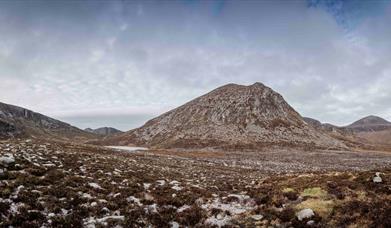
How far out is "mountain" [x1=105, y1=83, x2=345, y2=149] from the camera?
488 ft

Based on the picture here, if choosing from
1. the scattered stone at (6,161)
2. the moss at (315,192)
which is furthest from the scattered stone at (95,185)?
the moss at (315,192)

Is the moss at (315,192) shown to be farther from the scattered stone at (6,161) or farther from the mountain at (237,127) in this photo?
the mountain at (237,127)

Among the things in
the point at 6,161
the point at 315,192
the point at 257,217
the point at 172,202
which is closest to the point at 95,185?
the point at 172,202

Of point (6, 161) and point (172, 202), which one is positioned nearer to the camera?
point (172, 202)

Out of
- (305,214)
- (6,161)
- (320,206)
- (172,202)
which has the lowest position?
(172,202)

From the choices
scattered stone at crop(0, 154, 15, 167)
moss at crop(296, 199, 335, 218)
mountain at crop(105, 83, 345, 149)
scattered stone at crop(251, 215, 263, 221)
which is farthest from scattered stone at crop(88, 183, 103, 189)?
mountain at crop(105, 83, 345, 149)

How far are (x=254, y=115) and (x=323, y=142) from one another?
1548 inches

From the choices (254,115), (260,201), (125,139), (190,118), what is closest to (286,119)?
(254,115)

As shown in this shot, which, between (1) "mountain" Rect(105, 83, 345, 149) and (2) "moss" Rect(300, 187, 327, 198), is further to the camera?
(1) "mountain" Rect(105, 83, 345, 149)

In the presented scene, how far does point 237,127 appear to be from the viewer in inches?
6585

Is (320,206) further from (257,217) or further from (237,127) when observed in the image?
(237,127)

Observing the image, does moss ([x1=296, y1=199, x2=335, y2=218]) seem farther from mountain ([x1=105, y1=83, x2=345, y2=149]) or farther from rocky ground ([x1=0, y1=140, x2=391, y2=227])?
mountain ([x1=105, y1=83, x2=345, y2=149])

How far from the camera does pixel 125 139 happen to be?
195625 millimetres

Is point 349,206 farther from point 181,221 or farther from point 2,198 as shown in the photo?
point 2,198
